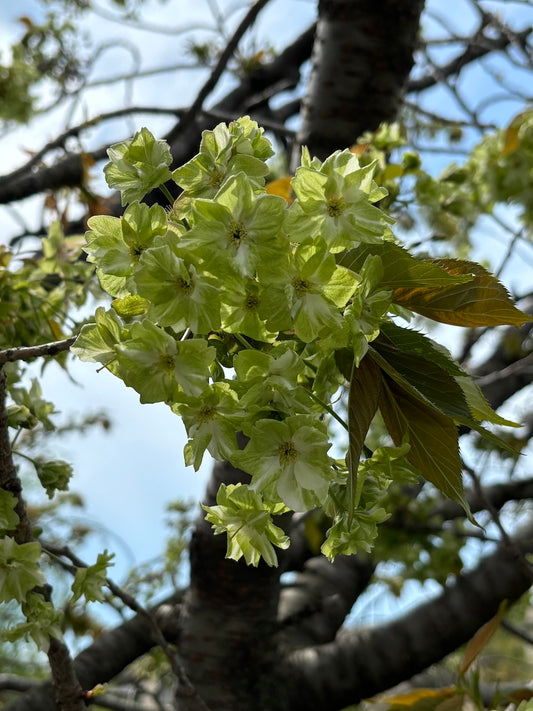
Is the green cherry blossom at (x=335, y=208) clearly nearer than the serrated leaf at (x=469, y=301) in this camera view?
Yes

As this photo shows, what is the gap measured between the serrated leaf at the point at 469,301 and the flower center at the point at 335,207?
12 cm

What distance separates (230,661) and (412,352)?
119 cm

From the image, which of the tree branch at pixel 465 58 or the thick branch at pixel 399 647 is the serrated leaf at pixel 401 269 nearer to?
the thick branch at pixel 399 647

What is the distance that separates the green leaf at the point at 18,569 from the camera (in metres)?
0.74

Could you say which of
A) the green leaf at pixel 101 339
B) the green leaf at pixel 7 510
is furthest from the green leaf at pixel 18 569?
the green leaf at pixel 101 339

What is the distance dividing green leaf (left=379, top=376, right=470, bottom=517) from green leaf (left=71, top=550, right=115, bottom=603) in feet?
1.33

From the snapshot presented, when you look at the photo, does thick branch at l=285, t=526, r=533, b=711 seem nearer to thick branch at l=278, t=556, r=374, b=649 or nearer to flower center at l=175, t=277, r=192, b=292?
Answer: thick branch at l=278, t=556, r=374, b=649

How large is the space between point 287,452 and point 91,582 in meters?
0.40

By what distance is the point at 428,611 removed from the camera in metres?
1.73

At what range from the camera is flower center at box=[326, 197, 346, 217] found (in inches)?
22.0

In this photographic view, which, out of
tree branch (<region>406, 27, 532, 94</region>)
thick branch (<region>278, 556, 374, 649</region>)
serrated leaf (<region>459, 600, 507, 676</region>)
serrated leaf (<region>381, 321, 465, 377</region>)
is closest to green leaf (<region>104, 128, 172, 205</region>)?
serrated leaf (<region>381, 321, 465, 377</region>)

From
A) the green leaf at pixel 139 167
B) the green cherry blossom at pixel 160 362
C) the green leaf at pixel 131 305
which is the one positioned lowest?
the green cherry blossom at pixel 160 362

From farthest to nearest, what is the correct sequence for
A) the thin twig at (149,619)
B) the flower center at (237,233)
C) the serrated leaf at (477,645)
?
the serrated leaf at (477,645)
the thin twig at (149,619)
the flower center at (237,233)

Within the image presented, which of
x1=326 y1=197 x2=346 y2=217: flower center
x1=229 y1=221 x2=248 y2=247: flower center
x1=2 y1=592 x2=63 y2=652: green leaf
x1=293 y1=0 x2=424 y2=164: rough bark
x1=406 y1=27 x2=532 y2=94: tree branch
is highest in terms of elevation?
x1=406 y1=27 x2=532 y2=94: tree branch
